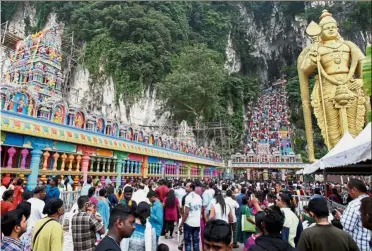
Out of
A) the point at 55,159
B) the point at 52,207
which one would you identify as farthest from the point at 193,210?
the point at 55,159

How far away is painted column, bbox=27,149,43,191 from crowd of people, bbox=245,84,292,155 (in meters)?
24.5

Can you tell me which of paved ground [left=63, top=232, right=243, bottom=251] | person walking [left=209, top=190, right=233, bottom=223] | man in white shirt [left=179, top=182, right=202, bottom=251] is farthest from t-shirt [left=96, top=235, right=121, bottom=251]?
man in white shirt [left=179, top=182, right=202, bottom=251]

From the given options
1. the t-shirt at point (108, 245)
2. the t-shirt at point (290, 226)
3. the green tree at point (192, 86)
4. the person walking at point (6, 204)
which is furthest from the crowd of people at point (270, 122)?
the t-shirt at point (108, 245)

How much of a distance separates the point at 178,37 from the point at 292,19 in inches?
650

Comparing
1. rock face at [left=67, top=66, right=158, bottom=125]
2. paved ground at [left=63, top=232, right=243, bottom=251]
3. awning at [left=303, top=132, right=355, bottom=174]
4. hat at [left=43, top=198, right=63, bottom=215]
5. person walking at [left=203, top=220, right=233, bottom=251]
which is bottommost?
paved ground at [left=63, top=232, right=243, bottom=251]

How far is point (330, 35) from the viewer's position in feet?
28.3

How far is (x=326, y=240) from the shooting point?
2.10 m

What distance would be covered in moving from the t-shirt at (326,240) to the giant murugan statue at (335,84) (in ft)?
22.1

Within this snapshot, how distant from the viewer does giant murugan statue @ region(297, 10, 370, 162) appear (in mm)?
8117

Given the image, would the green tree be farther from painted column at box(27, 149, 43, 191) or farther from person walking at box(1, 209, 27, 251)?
person walking at box(1, 209, 27, 251)

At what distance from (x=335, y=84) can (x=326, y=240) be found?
720cm

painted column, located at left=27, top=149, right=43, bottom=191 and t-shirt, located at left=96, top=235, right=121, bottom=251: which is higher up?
painted column, located at left=27, top=149, right=43, bottom=191

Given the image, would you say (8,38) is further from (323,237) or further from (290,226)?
(323,237)

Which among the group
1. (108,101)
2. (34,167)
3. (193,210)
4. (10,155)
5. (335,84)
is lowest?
(193,210)
